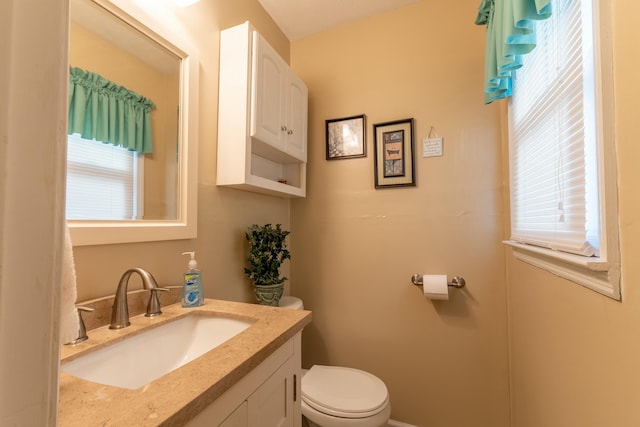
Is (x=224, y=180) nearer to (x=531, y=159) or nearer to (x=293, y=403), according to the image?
(x=293, y=403)

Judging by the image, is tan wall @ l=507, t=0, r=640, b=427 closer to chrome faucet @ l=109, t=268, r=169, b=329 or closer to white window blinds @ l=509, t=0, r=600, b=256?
white window blinds @ l=509, t=0, r=600, b=256

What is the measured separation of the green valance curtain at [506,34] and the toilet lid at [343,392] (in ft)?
4.98

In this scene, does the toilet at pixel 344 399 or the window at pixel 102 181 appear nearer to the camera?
the window at pixel 102 181

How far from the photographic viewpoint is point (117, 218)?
2.93 feet

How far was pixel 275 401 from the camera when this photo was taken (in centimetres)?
74

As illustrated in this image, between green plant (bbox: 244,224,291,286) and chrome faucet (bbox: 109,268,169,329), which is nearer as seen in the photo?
chrome faucet (bbox: 109,268,169,329)

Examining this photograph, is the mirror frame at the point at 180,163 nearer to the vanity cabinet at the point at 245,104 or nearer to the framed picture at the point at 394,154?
the vanity cabinet at the point at 245,104

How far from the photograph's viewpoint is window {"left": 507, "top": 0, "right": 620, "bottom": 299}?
22.0 inches

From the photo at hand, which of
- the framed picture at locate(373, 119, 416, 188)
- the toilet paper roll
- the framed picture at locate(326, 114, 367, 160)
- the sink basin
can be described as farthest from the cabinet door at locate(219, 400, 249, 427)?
the framed picture at locate(326, 114, 367, 160)

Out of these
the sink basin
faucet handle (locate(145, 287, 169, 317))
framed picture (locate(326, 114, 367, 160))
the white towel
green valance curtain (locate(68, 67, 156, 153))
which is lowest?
the sink basin

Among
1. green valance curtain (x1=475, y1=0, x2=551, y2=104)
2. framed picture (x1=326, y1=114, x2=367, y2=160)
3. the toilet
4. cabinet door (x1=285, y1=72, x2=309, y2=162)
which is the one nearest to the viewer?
green valance curtain (x1=475, y1=0, x2=551, y2=104)

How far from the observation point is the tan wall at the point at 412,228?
149 centimetres

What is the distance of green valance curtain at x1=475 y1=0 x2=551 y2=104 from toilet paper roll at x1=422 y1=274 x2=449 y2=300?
945mm

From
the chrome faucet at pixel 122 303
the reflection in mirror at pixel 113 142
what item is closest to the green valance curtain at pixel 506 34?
the reflection in mirror at pixel 113 142
